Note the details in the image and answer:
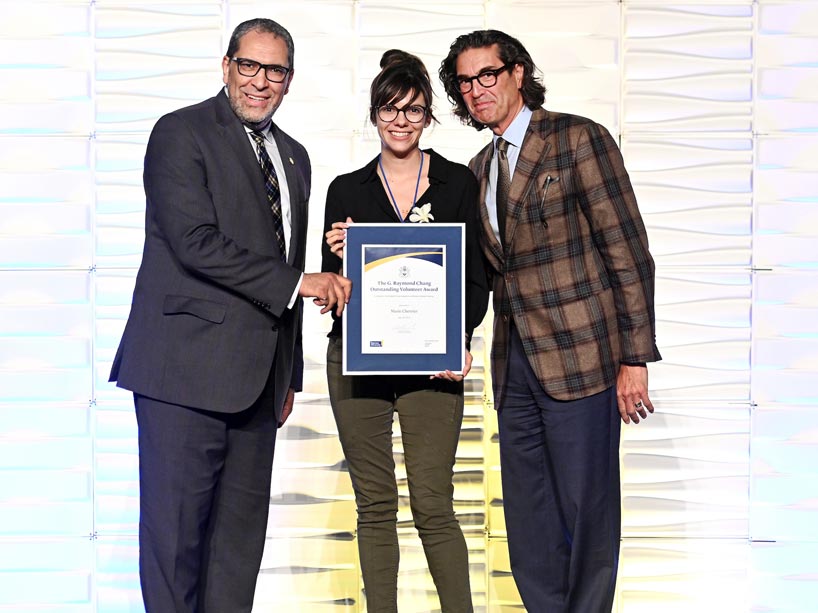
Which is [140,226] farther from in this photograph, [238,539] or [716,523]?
[716,523]

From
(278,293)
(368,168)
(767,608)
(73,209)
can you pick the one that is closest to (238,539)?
(278,293)

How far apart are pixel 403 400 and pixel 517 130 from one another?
2.84 feet

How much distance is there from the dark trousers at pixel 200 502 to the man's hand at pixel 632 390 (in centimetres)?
102

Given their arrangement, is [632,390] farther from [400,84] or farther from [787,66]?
[787,66]

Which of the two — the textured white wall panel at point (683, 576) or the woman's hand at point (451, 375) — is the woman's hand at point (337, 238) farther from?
the textured white wall panel at point (683, 576)

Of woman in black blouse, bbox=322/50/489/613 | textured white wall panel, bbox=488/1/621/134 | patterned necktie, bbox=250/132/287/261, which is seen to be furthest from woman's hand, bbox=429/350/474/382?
textured white wall panel, bbox=488/1/621/134

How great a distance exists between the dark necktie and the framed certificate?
14 cm

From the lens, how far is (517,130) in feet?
8.61

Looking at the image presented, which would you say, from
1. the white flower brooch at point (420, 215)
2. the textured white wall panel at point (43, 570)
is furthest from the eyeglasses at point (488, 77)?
the textured white wall panel at point (43, 570)

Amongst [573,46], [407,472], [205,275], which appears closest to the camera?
[205,275]

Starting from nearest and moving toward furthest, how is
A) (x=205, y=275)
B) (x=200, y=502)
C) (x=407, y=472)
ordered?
(x=205, y=275), (x=200, y=502), (x=407, y=472)

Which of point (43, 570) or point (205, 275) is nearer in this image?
point (205, 275)

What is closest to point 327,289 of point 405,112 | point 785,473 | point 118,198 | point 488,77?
point 405,112

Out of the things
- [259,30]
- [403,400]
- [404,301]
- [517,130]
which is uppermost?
[259,30]
